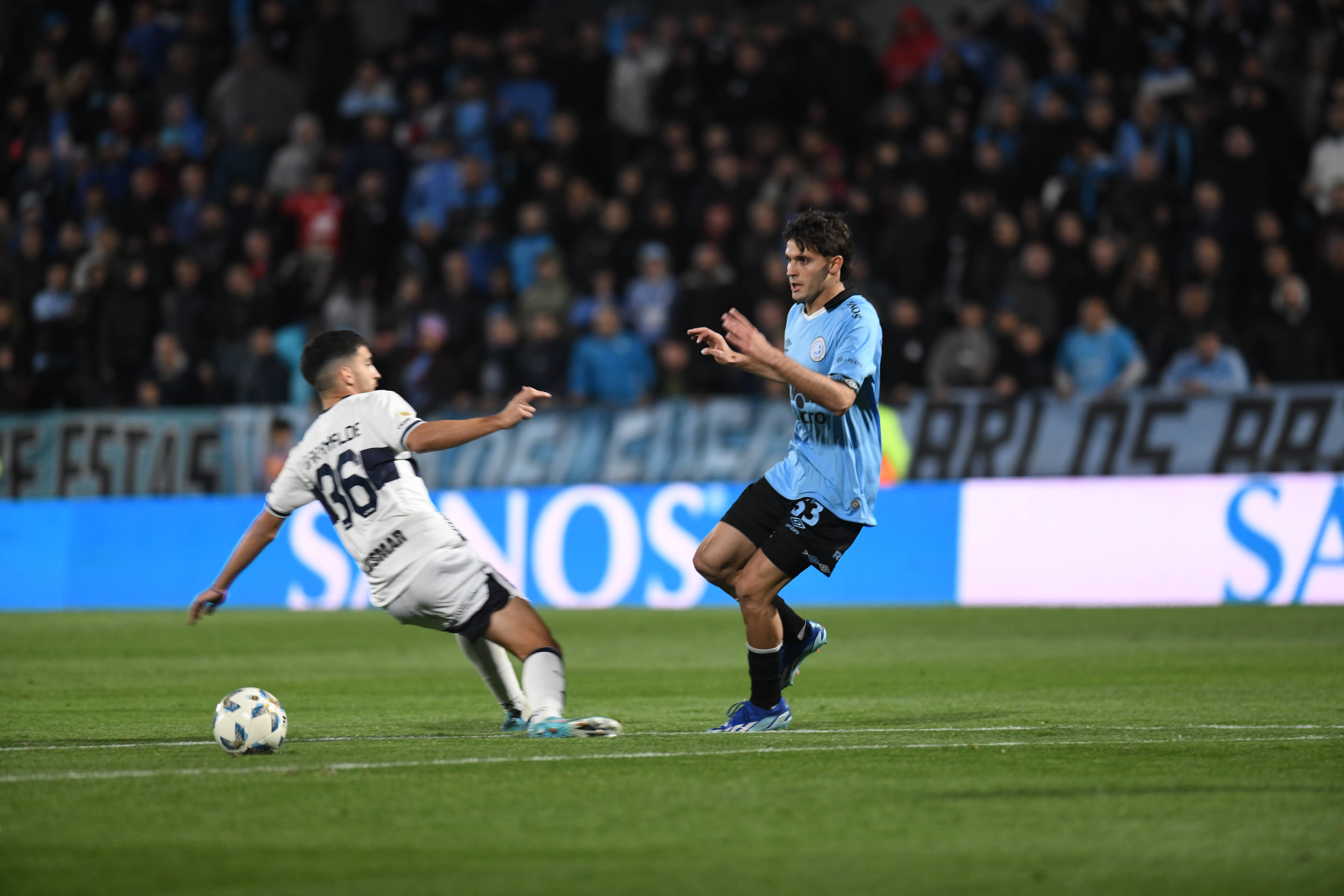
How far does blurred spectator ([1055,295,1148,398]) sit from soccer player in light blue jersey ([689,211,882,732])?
853 centimetres

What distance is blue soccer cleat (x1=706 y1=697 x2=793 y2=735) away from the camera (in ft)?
24.5

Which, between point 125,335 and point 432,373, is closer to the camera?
point 432,373

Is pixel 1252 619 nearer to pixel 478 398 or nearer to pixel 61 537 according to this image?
pixel 478 398

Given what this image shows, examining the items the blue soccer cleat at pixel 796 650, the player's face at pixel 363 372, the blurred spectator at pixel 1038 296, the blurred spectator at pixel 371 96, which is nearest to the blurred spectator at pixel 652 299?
the blurred spectator at pixel 1038 296

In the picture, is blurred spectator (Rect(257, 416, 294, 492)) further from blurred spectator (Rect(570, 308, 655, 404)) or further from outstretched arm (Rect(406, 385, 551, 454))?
outstretched arm (Rect(406, 385, 551, 454))

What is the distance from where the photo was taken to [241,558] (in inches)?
288

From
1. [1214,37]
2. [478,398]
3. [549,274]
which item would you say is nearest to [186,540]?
[478,398]

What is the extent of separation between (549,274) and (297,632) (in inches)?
219

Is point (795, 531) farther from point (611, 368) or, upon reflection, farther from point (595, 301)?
point (595, 301)

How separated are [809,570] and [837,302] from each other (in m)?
9.75

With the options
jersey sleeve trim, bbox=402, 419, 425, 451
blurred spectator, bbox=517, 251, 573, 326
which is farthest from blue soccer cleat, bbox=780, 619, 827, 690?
blurred spectator, bbox=517, 251, 573, 326

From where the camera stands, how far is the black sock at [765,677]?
24.4ft

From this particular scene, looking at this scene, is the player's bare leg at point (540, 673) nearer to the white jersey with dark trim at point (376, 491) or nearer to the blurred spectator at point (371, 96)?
the white jersey with dark trim at point (376, 491)

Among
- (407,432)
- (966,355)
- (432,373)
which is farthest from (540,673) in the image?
(432,373)
